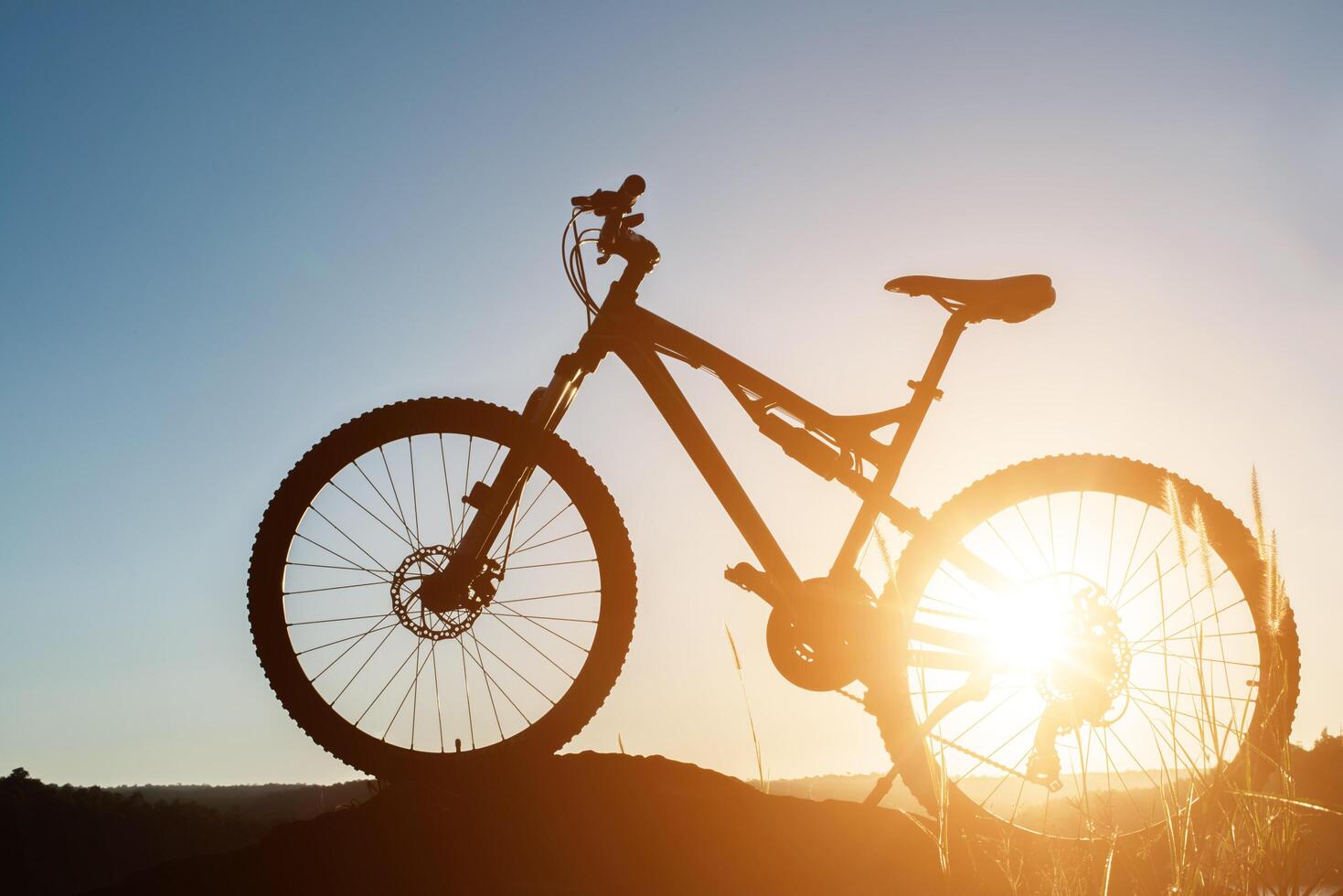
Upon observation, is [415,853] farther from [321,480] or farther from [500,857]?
[321,480]

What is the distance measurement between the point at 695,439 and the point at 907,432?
0.84m

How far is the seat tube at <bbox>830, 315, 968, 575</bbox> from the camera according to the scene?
336 centimetres

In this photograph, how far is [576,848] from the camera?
2.38 meters

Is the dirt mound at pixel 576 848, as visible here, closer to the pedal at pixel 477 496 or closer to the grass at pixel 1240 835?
the grass at pixel 1240 835

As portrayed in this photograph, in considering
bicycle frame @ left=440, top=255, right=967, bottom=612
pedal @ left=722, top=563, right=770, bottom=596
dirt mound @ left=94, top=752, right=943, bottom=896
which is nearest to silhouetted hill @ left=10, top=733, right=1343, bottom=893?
dirt mound @ left=94, top=752, right=943, bottom=896

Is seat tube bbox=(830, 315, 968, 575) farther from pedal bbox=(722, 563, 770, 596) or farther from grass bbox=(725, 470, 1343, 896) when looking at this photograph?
grass bbox=(725, 470, 1343, 896)

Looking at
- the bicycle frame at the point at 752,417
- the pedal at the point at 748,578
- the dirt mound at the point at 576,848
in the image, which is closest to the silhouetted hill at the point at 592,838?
the dirt mound at the point at 576,848

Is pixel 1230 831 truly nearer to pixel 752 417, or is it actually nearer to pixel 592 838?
pixel 592 838

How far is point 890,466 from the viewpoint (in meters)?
3.39

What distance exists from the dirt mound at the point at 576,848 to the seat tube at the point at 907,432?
43.9 inches

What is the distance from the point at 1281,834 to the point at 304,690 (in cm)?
289

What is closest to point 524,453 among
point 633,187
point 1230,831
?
point 633,187

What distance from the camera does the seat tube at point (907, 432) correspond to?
11.0ft

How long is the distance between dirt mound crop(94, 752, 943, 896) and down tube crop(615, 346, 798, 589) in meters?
1.05
